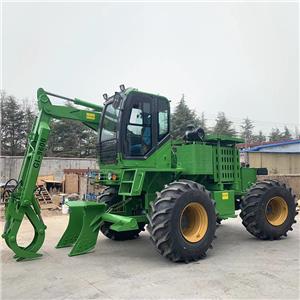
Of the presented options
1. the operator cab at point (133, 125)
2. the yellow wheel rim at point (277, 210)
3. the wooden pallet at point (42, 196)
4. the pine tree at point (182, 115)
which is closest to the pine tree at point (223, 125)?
the pine tree at point (182, 115)

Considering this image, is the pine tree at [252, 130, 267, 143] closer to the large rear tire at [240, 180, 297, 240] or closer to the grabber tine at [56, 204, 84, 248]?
the large rear tire at [240, 180, 297, 240]

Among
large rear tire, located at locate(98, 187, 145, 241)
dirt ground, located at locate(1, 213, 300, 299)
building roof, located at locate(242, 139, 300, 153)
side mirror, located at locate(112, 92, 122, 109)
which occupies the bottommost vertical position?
dirt ground, located at locate(1, 213, 300, 299)

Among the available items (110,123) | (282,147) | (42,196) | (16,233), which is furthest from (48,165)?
(16,233)

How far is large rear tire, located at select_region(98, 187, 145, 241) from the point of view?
301 inches

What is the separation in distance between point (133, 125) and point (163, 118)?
706 millimetres

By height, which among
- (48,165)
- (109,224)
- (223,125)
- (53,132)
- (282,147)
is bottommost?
(109,224)

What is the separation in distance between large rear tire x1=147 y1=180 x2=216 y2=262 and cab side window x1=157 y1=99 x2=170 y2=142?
1.23 m

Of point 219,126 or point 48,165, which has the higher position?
point 219,126

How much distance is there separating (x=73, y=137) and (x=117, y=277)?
32.0m

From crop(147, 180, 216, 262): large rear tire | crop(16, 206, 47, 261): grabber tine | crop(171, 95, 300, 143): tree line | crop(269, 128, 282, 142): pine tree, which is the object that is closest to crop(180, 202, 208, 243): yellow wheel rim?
crop(147, 180, 216, 262): large rear tire

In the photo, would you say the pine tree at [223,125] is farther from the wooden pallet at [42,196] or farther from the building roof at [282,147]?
the wooden pallet at [42,196]

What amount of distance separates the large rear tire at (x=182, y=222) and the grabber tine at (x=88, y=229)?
3.45 ft

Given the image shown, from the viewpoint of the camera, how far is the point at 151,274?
214 inches

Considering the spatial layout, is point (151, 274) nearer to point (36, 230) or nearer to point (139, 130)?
point (36, 230)
